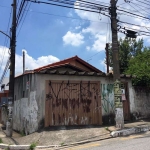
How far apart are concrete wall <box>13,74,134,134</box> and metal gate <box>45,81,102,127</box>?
0.24 metres

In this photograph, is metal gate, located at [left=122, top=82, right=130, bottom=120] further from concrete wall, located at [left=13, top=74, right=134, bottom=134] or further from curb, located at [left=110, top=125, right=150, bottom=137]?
curb, located at [left=110, top=125, right=150, bottom=137]

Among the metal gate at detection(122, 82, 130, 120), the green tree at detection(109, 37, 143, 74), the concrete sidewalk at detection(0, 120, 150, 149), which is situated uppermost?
the green tree at detection(109, 37, 143, 74)

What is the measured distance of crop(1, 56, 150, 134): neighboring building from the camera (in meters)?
10.6

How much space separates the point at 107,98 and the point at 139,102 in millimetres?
2533

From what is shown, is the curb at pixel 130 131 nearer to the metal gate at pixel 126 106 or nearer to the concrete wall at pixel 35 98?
the metal gate at pixel 126 106

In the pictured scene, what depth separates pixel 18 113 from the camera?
13.1 m

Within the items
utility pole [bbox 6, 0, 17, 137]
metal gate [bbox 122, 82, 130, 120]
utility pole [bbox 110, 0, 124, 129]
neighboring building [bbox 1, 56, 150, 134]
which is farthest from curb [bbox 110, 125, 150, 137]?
utility pole [bbox 6, 0, 17, 137]

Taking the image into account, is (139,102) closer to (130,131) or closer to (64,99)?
(130,131)

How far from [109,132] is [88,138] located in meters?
1.18

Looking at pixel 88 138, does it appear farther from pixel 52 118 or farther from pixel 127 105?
pixel 127 105

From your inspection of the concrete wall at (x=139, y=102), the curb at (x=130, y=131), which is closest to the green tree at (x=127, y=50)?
the concrete wall at (x=139, y=102)

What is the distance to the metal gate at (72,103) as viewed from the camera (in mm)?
10711

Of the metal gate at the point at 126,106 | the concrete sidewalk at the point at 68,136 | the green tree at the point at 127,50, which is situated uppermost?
the green tree at the point at 127,50

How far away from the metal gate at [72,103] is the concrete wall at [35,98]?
0.24 m
